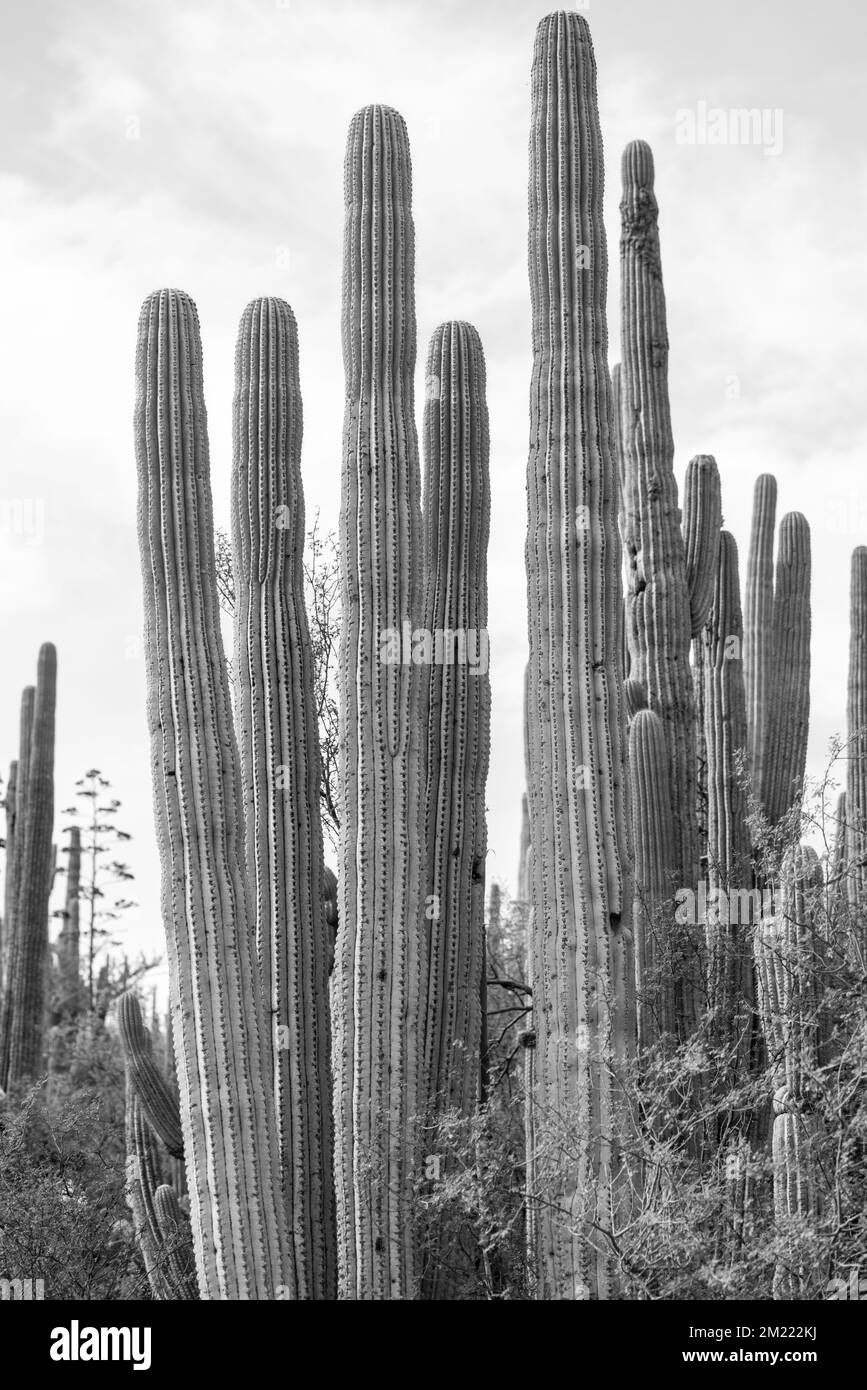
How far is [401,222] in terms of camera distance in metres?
9.01

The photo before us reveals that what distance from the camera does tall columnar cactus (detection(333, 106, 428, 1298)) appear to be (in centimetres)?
802

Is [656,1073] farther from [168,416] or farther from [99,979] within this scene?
[99,979]

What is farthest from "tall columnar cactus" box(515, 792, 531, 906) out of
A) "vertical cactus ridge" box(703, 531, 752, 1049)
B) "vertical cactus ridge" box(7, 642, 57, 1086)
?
"vertical cactus ridge" box(703, 531, 752, 1049)

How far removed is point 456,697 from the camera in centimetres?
941

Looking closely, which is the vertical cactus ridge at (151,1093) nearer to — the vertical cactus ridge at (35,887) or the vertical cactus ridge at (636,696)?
the vertical cactus ridge at (636,696)

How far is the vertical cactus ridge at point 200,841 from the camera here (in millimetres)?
7766

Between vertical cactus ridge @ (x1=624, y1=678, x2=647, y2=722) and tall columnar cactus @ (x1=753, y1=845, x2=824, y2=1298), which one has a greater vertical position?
vertical cactus ridge @ (x1=624, y1=678, x2=647, y2=722)

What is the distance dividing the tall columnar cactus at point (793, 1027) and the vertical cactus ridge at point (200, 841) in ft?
8.05

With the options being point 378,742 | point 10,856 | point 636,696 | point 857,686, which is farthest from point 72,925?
point 378,742

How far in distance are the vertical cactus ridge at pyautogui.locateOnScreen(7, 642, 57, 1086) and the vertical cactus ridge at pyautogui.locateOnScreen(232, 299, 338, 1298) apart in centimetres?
837

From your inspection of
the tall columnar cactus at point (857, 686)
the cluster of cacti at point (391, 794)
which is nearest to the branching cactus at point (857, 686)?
the tall columnar cactus at point (857, 686)

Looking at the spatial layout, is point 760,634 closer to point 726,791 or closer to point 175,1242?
point 726,791
